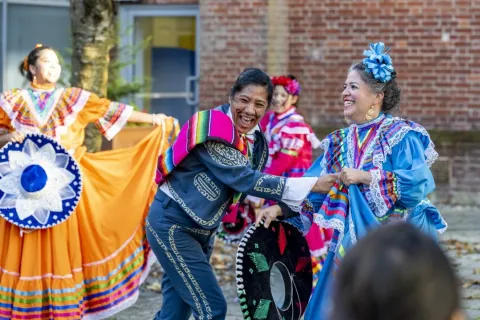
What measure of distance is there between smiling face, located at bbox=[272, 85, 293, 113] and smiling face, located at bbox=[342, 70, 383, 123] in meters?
3.31

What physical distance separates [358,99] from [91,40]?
3818mm

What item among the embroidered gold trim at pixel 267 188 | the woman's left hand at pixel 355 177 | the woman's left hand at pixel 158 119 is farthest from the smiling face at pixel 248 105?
the woman's left hand at pixel 158 119

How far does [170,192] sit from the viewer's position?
15.3 ft

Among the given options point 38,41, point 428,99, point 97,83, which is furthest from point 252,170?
point 38,41

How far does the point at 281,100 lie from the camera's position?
25.7ft

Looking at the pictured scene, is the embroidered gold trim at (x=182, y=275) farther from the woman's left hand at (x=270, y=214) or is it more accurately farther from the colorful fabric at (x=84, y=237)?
the colorful fabric at (x=84, y=237)

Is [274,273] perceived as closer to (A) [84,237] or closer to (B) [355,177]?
(B) [355,177]

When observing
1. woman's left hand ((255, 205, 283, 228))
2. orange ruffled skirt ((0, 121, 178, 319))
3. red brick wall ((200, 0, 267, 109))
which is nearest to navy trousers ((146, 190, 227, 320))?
woman's left hand ((255, 205, 283, 228))

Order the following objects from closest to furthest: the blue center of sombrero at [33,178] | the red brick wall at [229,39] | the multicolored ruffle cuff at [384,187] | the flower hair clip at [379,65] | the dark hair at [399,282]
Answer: the dark hair at [399,282]
the multicolored ruffle cuff at [384,187]
the flower hair clip at [379,65]
the blue center of sombrero at [33,178]
the red brick wall at [229,39]

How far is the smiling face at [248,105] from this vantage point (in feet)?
15.1

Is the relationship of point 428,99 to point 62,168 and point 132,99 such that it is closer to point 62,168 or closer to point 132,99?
point 132,99

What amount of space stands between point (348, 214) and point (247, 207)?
3.24 m

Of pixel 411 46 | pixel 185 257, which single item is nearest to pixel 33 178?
pixel 185 257

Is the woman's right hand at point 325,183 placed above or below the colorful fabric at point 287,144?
above
